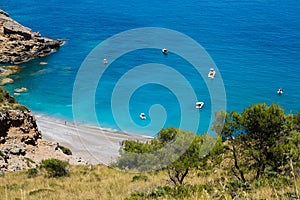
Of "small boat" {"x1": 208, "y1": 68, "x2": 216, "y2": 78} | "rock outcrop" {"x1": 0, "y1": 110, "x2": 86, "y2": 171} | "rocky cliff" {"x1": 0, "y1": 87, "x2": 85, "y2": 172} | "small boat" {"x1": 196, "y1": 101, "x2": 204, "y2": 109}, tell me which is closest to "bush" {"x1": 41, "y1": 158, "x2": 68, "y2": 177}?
"rock outcrop" {"x1": 0, "y1": 110, "x2": 86, "y2": 171}

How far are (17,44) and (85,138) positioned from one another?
35377 mm

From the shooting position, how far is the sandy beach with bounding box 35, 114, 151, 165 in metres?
44.4

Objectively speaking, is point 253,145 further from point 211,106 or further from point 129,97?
point 129,97

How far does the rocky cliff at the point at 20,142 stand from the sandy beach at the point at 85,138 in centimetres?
844

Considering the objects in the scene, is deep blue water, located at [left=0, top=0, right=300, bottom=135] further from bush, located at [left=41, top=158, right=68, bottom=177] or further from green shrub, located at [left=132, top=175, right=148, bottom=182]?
green shrub, located at [left=132, top=175, right=148, bottom=182]

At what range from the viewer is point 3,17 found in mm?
77250

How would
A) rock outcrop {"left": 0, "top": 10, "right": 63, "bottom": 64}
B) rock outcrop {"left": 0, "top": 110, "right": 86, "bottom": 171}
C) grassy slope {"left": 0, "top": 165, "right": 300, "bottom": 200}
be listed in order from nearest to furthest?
1. grassy slope {"left": 0, "top": 165, "right": 300, "bottom": 200}
2. rock outcrop {"left": 0, "top": 110, "right": 86, "bottom": 171}
3. rock outcrop {"left": 0, "top": 10, "right": 63, "bottom": 64}

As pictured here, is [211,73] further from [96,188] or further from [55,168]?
[96,188]

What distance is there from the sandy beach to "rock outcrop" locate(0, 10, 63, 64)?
78.4ft

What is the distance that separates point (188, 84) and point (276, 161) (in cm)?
4821

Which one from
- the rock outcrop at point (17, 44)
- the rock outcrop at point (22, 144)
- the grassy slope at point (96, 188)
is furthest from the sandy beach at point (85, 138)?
the rock outcrop at point (17, 44)

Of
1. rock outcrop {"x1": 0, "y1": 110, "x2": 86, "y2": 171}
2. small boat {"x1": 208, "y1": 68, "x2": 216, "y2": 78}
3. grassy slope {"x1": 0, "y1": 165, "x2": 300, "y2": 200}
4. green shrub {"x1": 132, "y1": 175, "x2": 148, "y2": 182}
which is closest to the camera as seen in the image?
grassy slope {"x1": 0, "y1": 165, "x2": 300, "y2": 200}

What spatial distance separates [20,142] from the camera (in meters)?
33.1

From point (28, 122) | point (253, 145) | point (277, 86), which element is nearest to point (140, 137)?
point (28, 122)
